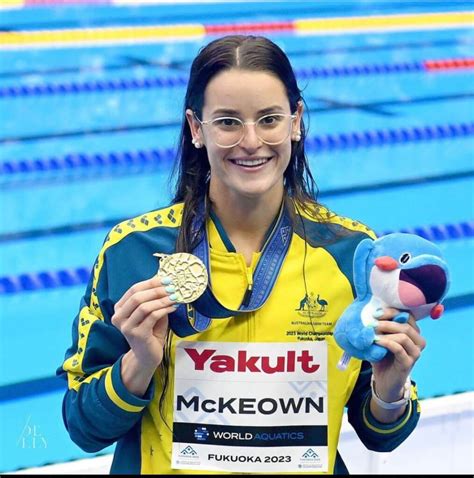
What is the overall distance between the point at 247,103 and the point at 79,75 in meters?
6.15

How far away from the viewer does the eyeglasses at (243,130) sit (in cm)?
177

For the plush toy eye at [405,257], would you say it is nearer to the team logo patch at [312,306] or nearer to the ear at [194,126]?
the team logo patch at [312,306]

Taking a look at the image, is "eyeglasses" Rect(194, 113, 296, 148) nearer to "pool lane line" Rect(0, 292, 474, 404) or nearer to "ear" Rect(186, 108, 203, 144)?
"ear" Rect(186, 108, 203, 144)

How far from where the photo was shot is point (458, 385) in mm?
3855

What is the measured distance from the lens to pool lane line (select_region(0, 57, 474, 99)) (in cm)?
727

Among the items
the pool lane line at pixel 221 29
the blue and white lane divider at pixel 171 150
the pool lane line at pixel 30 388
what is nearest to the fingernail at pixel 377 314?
the pool lane line at pixel 30 388

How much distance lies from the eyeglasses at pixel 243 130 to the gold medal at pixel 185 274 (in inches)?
8.0

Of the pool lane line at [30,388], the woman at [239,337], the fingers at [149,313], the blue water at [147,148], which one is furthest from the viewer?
the blue water at [147,148]

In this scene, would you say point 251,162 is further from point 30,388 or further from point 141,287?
point 30,388

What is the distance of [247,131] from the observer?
1.76 metres

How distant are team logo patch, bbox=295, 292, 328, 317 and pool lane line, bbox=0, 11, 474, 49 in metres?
7.11

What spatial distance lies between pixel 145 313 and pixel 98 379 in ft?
0.66

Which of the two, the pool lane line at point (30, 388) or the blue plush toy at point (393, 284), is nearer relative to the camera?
the blue plush toy at point (393, 284)

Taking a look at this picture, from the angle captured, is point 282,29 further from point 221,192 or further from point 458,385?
point 221,192
